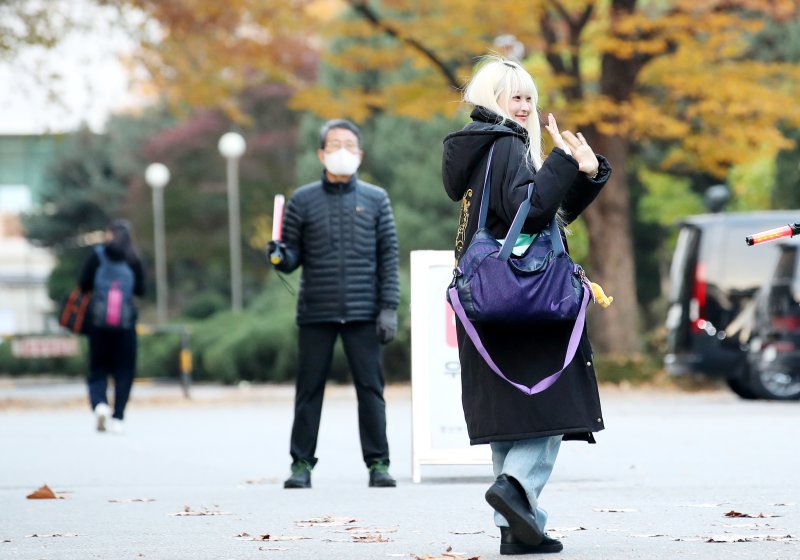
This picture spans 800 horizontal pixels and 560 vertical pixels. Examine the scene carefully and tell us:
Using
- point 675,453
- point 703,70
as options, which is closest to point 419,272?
point 675,453

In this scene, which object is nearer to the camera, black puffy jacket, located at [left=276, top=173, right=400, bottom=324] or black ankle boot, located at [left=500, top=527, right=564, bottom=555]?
black ankle boot, located at [left=500, top=527, right=564, bottom=555]

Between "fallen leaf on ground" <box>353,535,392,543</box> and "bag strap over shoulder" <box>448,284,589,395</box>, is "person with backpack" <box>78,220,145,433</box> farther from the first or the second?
"bag strap over shoulder" <box>448,284,589,395</box>

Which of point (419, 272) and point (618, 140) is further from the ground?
point (618, 140)

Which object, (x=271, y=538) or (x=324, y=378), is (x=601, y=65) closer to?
(x=324, y=378)

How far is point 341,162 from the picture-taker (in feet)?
31.9

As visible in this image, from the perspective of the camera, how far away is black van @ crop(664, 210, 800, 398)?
1898cm

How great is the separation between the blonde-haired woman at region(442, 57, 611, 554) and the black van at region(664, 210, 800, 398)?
12759 mm

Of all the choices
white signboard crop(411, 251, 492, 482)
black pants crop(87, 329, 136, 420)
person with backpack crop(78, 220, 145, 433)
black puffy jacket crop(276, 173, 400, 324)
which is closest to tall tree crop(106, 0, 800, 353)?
person with backpack crop(78, 220, 145, 433)

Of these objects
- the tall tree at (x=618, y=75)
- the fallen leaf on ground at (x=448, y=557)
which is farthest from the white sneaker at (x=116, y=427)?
the fallen leaf on ground at (x=448, y=557)

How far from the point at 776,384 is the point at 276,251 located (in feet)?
34.6

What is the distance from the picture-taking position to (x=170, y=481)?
428 inches

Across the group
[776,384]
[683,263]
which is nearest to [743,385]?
[776,384]

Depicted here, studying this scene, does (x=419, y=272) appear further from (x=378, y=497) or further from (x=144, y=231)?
(x=144, y=231)

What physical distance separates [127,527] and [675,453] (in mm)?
5143
